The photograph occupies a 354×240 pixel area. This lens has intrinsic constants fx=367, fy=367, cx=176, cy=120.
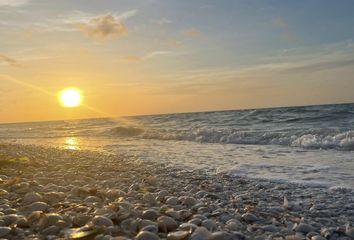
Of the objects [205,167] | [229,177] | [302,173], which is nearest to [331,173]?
[302,173]

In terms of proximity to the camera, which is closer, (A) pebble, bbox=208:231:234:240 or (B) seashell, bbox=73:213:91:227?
(A) pebble, bbox=208:231:234:240

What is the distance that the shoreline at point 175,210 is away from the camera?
12.6 ft

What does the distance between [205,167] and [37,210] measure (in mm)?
6049

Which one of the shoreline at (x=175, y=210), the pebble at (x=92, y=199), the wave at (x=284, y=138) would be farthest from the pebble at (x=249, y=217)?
the wave at (x=284, y=138)

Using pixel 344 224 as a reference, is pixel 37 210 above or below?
above

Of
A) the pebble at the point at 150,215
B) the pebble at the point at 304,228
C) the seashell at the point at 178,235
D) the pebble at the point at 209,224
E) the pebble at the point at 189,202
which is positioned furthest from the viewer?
the pebble at the point at 189,202

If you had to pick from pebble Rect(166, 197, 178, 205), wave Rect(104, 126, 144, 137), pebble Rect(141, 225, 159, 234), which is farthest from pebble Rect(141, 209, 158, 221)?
wave Rect(104, 126, 144, 137)

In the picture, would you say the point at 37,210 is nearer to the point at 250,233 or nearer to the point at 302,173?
the point at 250,233

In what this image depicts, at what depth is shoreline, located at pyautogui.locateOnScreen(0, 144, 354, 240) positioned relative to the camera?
12.6ft

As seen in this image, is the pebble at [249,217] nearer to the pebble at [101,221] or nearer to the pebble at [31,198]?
the pebble at [101,221]

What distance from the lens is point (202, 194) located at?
6.12 metres

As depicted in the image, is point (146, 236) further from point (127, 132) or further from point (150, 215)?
point (127, 132)

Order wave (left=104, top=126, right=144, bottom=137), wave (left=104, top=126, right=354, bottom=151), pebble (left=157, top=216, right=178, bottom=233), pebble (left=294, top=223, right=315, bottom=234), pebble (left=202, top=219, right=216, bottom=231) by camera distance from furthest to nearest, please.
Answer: wave (left=104, top=126, right=144, bottom=137) < wave (left=104, top=126, right=354, bottom=151) < pebble (left=294, top=223, right=315, bottom=234) < pebble (left=202, top=219, right=216, bottom=231) < pebble (left=157, top=216, right=178, bottom=233)

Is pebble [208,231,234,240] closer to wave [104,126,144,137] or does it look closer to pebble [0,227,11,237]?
pebble [0,227,11,237]
